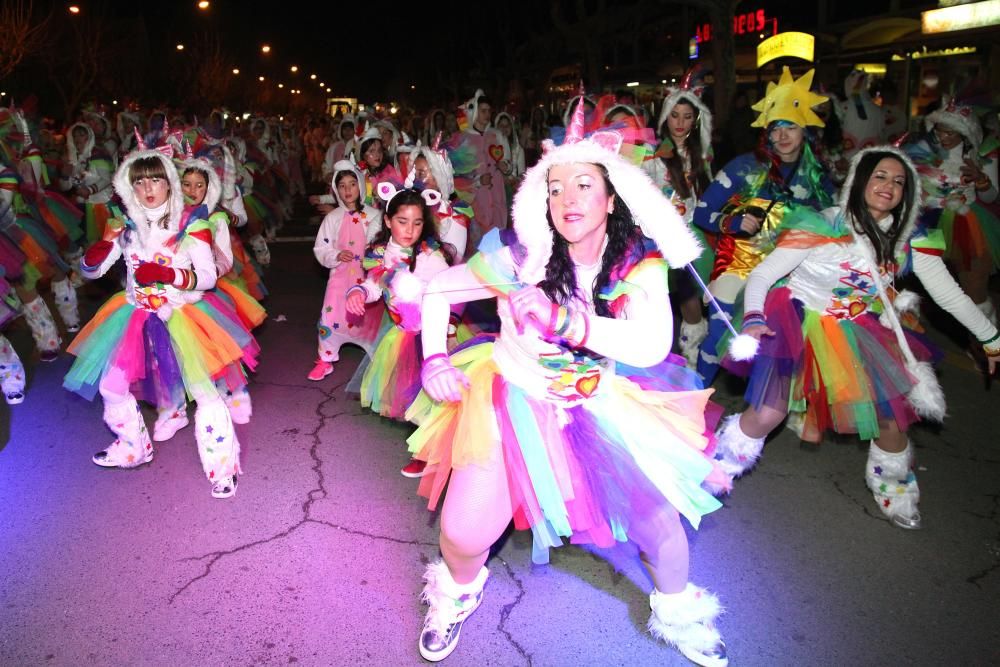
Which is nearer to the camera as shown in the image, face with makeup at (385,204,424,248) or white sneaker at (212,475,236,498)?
white sneaker at (212,475,236,498)

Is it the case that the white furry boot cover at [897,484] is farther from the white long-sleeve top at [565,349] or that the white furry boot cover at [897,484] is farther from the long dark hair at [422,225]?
the long dark hair at [422,225]

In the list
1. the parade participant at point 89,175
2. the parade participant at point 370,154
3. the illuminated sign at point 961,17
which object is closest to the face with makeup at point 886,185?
the parade participant at point 370,154

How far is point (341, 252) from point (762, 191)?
11.0ft

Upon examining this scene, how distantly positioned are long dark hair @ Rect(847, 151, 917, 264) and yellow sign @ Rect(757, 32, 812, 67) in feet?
53.1

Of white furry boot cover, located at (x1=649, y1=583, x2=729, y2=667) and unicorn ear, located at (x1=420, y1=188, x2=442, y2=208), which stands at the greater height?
unicorn ear, located at (x1=420, y1=188, x2=442, y2=208)

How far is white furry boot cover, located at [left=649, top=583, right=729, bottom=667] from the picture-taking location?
2992 millimetres

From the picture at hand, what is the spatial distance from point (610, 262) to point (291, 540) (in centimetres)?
232

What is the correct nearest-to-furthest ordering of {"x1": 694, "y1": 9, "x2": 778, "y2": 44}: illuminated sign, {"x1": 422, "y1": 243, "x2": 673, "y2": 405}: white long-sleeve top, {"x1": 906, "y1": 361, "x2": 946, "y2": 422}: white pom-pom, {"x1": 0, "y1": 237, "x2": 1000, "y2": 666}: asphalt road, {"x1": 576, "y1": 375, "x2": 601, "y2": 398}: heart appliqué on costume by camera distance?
{"x1": 422, "y1": 243, "x2": 673, "y2": 405}: white long-sleeve top < {"x1": 576, "y1": 375, "x2": 601, "y2": 398}: heart appliqué on costume < {"x1": 0, "y1": 237, "x2": 1000, "y2": 666}: asphalt road < {"x1": 906, "y1": 361, "x2": 946, "y2": 422}: white pom-pom < {"x1": 694, "y1": 9, "x2": 778, "y2": 44}: illuminated sign

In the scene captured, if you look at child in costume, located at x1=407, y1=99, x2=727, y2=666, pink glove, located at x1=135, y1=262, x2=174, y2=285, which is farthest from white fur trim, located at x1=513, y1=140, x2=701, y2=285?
pink glove, located at x1=135, y1=262, x2=174, y2=285

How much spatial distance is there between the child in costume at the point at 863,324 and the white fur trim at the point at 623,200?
3.79ft

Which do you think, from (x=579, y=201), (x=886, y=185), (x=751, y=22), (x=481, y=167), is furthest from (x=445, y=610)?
(x=751, y=22)

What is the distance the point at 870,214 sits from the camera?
3918 mm

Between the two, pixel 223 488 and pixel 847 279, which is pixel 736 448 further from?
pixel 223 488

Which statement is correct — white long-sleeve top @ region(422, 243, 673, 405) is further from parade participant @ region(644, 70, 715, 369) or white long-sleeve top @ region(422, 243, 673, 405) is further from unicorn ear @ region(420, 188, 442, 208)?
parade participant @ region(644, 70, 715, 369)
